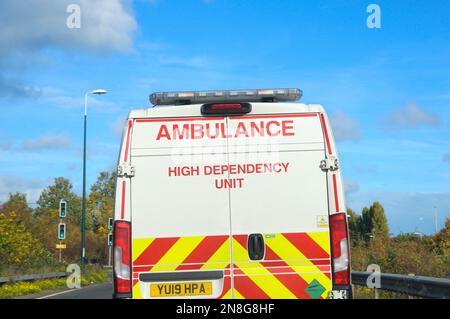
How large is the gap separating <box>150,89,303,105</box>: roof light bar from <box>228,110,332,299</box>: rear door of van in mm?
859

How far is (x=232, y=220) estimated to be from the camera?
6.07m

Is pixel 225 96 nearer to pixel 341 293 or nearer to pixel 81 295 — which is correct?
pixel 341 293

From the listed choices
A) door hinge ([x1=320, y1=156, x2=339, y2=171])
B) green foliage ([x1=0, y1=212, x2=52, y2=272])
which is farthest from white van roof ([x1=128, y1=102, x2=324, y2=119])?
green foliage ([x1=0, y1=212, x2=52, y2=272])

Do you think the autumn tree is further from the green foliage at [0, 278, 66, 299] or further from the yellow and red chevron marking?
the yellow and red chevron marking

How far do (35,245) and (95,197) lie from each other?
157 ft

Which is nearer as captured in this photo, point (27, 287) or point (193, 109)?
point (193, 109)

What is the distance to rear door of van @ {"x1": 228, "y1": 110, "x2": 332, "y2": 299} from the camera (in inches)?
237

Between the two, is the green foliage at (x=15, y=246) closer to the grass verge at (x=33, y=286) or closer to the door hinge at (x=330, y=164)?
the grass verge at (x=33, y=286)

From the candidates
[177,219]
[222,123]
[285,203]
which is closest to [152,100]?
[222,123]

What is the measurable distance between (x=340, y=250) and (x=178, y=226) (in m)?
1.63

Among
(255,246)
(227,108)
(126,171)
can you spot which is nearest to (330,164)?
(255,246)

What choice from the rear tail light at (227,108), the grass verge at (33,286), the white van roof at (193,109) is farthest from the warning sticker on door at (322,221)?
the grass verge at (33,286)
